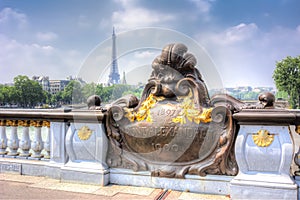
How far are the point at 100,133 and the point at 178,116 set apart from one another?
141 cm

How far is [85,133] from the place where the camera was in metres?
5.52

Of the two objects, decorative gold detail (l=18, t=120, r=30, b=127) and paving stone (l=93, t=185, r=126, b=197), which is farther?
decorative gold detail (l=18, t=120, r=30, b=127)

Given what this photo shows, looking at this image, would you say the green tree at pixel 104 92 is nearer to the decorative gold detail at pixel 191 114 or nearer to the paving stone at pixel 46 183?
the paving stone at pixel 46 183

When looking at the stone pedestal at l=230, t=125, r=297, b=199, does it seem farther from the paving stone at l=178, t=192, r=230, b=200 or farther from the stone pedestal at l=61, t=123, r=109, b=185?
the stone pedestal at l=61, t=123, r=109, b=185

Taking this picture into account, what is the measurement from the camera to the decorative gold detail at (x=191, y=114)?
491 cm

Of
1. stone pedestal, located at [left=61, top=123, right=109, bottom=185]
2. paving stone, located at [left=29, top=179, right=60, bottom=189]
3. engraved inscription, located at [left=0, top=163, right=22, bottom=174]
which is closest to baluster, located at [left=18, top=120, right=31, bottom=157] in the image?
engraved inscription, located at [left=0, top=163, right=22, bottom=174]

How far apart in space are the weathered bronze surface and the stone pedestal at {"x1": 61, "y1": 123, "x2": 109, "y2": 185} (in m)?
0.21

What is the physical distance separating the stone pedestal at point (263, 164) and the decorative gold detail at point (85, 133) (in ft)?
8.27

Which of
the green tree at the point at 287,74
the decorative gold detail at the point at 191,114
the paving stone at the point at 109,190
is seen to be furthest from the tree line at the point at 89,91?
the paving stone at the point at 109,190

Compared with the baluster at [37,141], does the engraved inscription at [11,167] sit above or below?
below

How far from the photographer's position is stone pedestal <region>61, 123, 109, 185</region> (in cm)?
536

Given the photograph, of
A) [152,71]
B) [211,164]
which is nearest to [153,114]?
[152,71]

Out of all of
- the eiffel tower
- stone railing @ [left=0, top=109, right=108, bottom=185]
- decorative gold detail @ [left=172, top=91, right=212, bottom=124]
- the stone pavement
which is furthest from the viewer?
the eiffel tower

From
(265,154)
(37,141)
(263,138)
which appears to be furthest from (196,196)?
(37,141)
